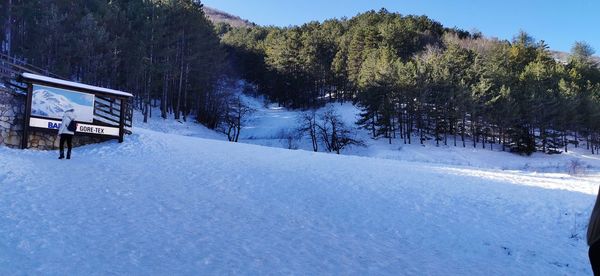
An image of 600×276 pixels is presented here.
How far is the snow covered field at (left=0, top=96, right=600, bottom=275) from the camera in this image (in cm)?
520

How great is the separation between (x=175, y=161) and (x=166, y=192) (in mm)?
5460

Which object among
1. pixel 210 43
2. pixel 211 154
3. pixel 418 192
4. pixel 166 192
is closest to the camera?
pixel 166 192

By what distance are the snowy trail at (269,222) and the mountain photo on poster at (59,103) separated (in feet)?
7.58

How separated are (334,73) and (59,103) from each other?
188 feet

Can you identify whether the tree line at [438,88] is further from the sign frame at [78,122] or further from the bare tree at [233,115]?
the sign frame at [78,122]

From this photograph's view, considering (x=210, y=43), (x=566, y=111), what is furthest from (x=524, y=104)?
(x=210, y=43)

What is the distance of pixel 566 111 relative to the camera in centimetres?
5328

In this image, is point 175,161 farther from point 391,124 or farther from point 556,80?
point 556,80

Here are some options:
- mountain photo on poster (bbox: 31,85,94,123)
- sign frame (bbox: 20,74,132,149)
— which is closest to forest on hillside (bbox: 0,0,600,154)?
sign frame (bbox: 20,74,132,149)

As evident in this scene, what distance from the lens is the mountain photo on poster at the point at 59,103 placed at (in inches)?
598

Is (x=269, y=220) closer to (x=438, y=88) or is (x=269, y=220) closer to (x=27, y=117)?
Answer: (x=27, y=117)

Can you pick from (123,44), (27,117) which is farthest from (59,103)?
(123,44)

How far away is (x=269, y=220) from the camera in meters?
7.50

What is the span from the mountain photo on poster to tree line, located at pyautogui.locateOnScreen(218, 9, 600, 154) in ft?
125
